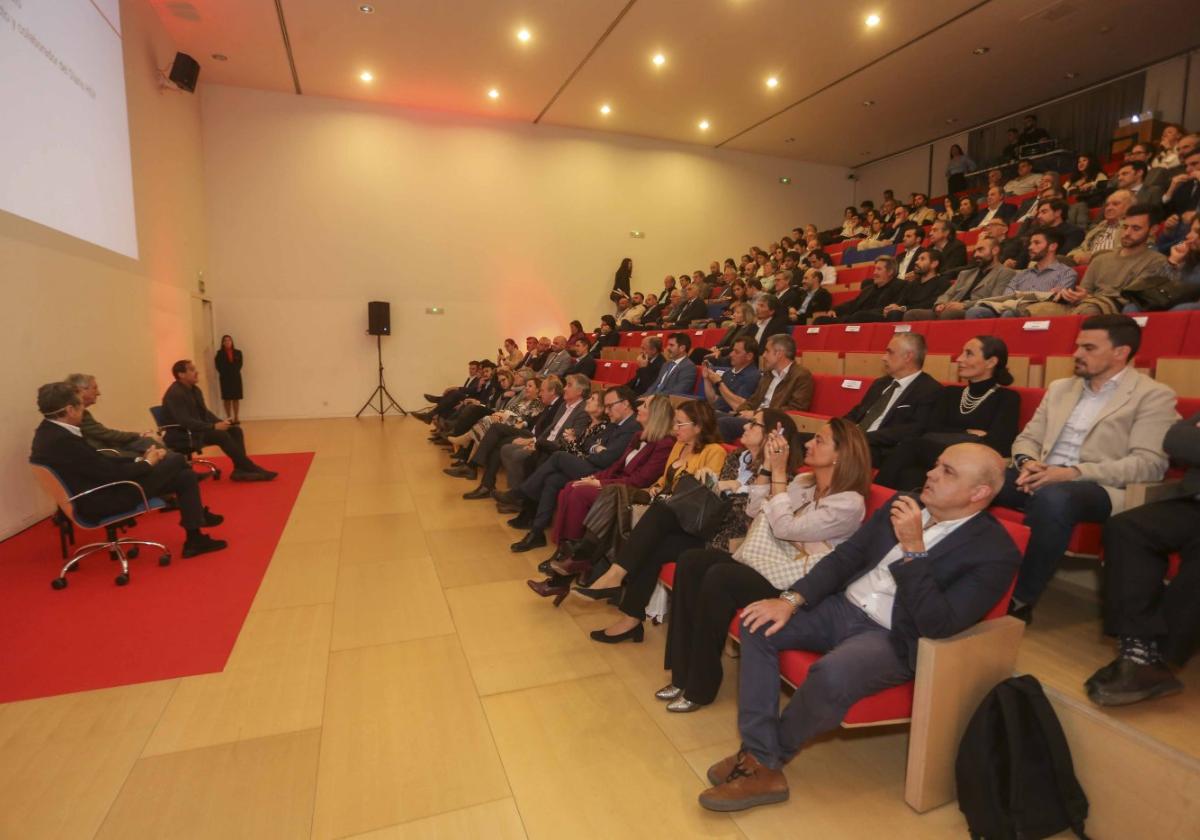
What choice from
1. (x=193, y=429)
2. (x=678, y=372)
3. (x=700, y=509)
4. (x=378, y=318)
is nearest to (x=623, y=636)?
(x=700, y=509)

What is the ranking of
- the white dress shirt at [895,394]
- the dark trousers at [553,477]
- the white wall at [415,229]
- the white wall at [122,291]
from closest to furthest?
1. the white dress shirt at [895,394]
2. the dark trousers at [553,477]
3. the white wall at [122,291]
4. the white wall at [415,229]

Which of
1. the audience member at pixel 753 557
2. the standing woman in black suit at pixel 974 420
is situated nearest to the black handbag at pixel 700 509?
the audience member at pixel 753 557

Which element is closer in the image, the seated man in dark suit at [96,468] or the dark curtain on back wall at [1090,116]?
the seated man in dark suit at [96,468]

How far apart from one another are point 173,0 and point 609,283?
24.2ft

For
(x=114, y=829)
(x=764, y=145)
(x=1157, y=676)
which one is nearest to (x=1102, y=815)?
(x=1157, y=676)

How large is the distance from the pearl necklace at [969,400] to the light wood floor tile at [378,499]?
3847mm

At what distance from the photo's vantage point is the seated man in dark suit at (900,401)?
10.9 ft

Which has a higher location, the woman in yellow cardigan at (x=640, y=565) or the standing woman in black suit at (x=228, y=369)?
the standing woman in black suit at (x=228, y=369)

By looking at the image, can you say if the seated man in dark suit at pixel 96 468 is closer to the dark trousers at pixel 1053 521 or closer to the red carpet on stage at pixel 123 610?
the red carpet on stage at pixel 123 610

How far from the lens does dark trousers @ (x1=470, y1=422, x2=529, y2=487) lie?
525 centimetres

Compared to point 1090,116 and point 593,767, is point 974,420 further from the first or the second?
point 1090,116

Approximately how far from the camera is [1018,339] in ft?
12.9

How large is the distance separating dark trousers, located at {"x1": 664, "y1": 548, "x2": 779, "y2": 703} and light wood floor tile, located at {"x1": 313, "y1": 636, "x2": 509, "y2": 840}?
745 millimetres

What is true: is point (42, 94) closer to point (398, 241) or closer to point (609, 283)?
point (398, 241)
